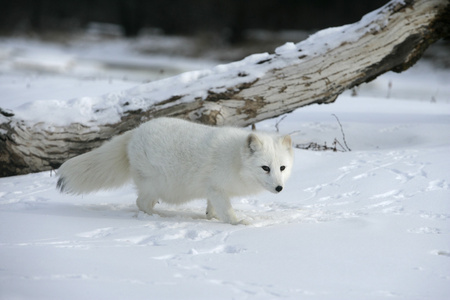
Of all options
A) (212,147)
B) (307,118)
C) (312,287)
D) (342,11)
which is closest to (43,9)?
(342,11)

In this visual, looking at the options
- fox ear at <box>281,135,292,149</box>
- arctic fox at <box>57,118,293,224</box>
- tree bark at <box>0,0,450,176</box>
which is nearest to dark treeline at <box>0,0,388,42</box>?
tree bark at <box>0,0,450,176</box>

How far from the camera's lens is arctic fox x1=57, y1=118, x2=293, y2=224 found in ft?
14.4

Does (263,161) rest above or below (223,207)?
above

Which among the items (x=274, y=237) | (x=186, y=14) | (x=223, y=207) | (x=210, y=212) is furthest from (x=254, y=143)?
(x=186, y=14)

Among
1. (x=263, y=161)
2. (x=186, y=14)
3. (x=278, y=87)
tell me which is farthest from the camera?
(x=186, y=14)

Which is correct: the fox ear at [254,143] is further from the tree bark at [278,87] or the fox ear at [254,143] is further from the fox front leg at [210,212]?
the tree bark at [278,87]

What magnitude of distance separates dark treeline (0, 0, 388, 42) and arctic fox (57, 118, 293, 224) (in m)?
18.4

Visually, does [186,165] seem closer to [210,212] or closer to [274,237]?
[210,212]

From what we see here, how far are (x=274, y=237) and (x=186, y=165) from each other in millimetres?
1150

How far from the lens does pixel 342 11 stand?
76.3 ft

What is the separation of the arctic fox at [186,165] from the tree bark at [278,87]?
111 centimetres

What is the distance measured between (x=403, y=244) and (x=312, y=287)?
94 centimetres

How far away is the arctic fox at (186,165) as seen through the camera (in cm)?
440

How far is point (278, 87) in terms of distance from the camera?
604cm
